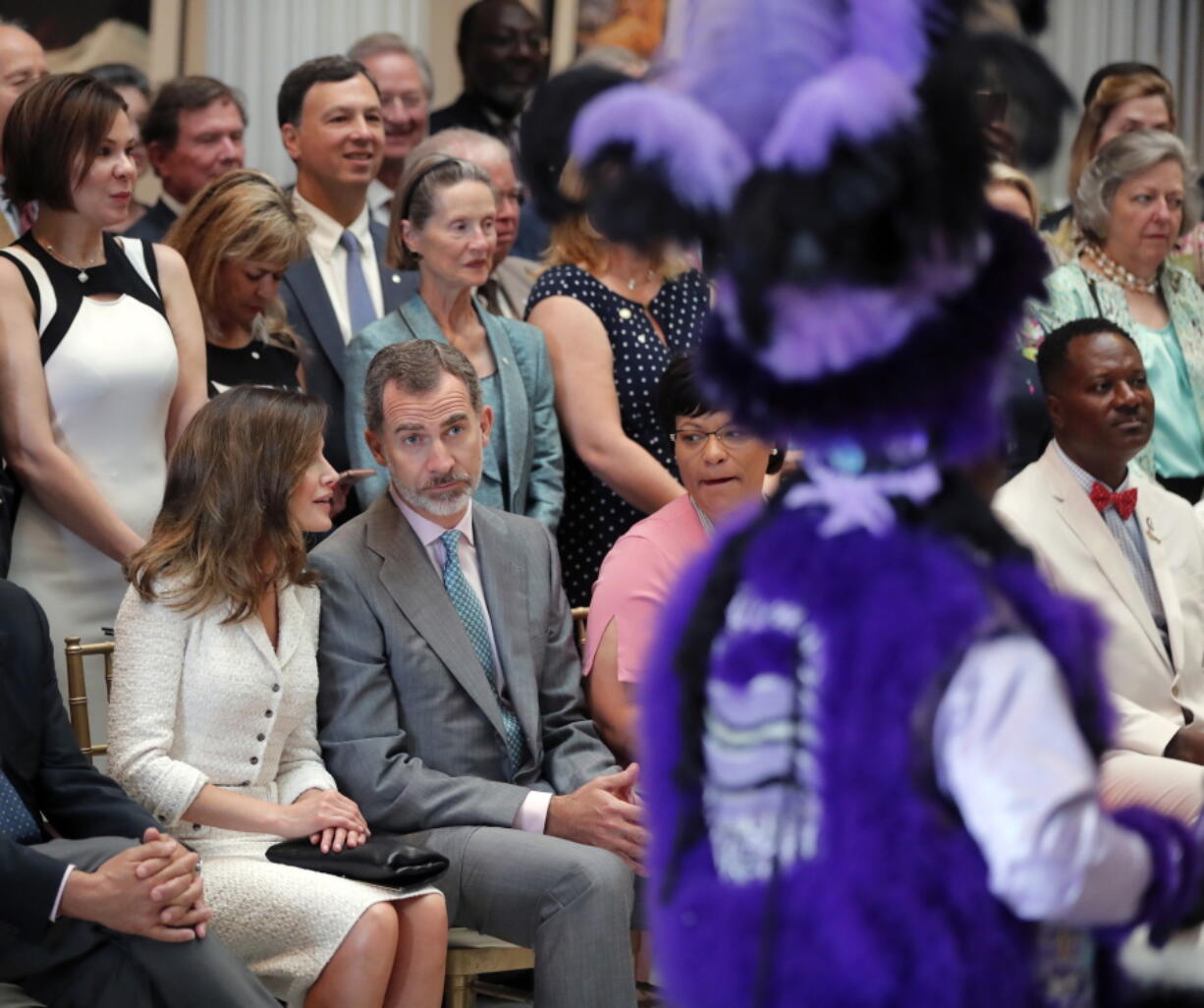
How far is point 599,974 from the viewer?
10.4 ft

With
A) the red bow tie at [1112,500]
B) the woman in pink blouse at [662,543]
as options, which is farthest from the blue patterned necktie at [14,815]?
the red bow tie at [1112,500]

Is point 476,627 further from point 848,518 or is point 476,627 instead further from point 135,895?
point 848,518

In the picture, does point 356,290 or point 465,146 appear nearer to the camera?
point 356,290

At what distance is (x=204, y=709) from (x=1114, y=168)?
2962mm

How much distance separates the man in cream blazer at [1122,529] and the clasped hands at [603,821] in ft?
3.53

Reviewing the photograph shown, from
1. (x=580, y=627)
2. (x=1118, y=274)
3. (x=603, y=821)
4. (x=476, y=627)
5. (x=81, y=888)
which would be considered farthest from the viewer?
(x=1118, y=274)

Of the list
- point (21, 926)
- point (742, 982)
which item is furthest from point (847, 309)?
point (21, 926)

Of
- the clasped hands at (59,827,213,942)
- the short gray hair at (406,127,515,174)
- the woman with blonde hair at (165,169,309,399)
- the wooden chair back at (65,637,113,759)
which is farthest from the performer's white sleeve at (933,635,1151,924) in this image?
the short gray hair at (406,127,515,174)

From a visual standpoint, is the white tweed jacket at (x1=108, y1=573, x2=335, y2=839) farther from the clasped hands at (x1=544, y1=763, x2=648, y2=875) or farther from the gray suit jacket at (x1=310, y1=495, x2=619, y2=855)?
the clasped hands at (x1=544, y1=763, x2=648, y2=875)

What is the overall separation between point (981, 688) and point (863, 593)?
5.5 inches

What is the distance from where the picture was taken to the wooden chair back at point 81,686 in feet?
10.8

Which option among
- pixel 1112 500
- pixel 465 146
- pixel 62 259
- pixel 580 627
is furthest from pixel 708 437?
pixel 62 259

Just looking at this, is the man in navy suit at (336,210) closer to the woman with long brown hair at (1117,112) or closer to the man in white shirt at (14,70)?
the man in white shirt at (14,70)

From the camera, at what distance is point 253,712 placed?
10.6 ft
